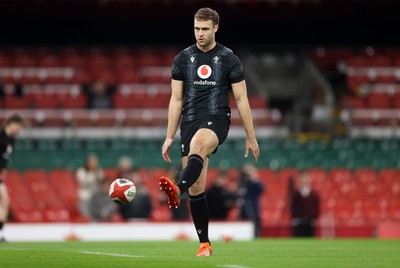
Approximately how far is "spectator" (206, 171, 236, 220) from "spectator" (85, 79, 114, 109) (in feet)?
30.0

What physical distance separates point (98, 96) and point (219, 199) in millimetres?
9903

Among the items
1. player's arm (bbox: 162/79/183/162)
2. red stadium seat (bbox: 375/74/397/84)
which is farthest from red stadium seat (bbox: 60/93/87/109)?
player's arm (bbox: 162/79/183/162)

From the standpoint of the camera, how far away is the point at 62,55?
32.7m

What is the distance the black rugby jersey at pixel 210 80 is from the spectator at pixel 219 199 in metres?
11.2

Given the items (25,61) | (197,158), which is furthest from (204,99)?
(25,61)

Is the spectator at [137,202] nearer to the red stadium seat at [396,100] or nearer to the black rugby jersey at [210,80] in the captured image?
the black rugby jersey at [210,80]

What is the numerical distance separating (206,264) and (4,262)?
1.96 meters

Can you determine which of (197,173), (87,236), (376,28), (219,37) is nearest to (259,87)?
(219,37)

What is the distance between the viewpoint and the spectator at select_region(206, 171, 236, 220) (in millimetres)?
21125

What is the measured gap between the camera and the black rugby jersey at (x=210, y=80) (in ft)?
32.6

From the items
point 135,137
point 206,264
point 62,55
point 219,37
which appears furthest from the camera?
point 219,37

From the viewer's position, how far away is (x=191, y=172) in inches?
368

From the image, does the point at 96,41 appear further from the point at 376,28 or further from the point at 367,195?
the point at 367,195

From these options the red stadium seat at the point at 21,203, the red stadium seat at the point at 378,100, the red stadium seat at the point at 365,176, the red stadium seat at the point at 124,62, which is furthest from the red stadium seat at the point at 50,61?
the red stadium seat at the point at 365,176
